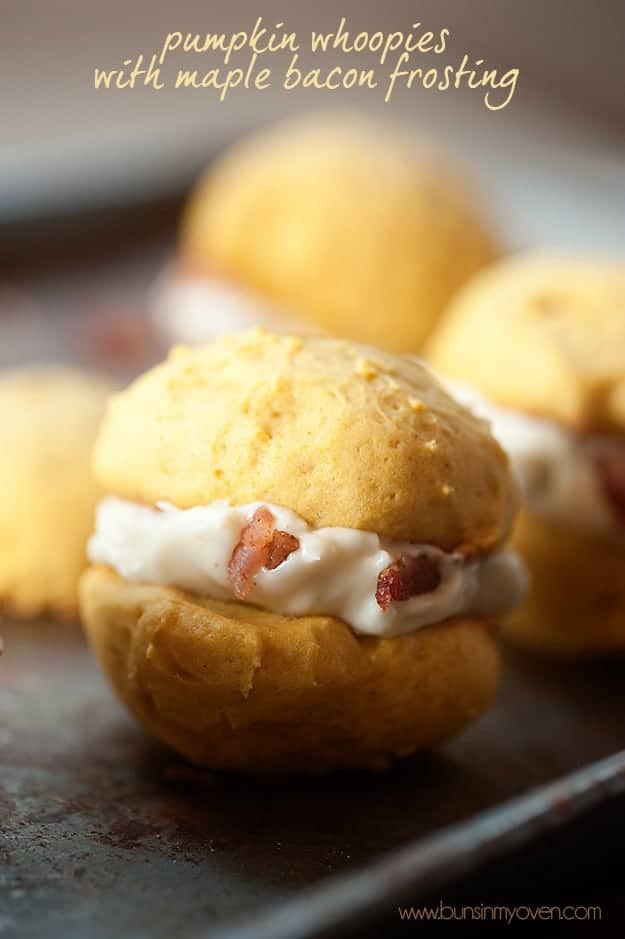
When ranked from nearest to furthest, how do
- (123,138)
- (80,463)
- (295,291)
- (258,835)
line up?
(258,835) → (80,463) → (295,291) → (123,138)

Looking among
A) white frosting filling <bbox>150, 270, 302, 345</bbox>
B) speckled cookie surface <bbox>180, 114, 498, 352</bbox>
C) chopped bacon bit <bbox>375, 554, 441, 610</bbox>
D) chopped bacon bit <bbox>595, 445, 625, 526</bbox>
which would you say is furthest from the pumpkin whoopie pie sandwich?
white frosting filling <bbox>150, 270, 302, 345</bbox>

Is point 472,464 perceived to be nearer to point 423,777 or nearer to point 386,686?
point 386,686

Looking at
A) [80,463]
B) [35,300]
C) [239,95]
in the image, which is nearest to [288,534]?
[80,463]

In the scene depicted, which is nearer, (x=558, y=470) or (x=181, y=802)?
(x=181, y=802)

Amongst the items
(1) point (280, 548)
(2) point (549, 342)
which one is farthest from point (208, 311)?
(1) point (280, 548)

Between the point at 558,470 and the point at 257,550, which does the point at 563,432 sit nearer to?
the point at 558,470

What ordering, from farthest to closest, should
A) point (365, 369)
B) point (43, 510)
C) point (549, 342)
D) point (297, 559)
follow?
point (43, 510) < point (549, 342) < point (365, 369) < point (297, 559)

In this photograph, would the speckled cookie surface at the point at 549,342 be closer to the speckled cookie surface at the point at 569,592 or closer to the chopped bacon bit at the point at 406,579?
the speckled cookie surface at the point at 569,592
